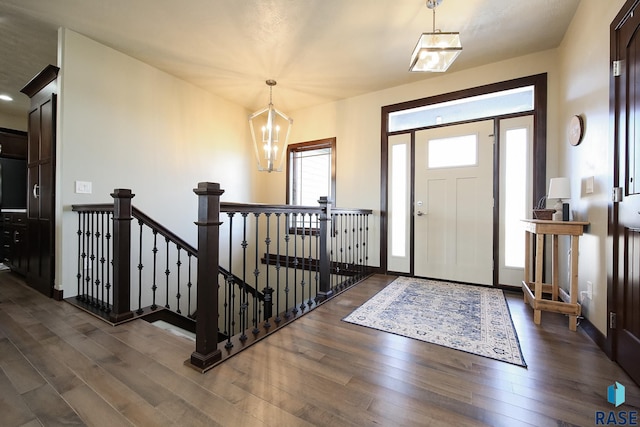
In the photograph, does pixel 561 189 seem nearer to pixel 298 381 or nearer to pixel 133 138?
pixel 298 381

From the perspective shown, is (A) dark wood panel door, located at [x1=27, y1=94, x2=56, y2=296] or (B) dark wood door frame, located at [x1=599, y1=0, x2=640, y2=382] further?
(A) dark wood panel door, located at [x1=27, y1=94, x2=56, y2=296]

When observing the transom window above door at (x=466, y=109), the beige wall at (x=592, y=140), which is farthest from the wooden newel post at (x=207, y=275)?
the transom window above door at (x=466, y=109)

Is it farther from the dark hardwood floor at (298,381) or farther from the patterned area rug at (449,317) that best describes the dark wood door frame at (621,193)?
the patterned area rug at (449,317)

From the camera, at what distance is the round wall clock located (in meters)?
2.30

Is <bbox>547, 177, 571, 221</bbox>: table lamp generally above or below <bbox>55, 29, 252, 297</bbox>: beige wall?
below

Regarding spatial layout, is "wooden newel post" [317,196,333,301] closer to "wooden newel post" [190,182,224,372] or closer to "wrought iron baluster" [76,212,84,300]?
"wooden newel post" [190,182,224,372]

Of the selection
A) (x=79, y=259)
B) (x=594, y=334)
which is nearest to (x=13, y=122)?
(x=79, y=259)

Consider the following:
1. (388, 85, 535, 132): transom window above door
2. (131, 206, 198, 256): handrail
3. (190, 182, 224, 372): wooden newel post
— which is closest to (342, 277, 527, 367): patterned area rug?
(190, 182, 224, 372): wooden newel post

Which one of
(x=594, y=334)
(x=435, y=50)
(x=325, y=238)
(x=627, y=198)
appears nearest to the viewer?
(x=627, y=198)

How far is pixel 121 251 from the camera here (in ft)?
7.27

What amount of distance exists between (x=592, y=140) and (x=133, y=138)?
4.52 meters

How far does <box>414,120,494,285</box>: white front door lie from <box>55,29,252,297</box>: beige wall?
3.08m

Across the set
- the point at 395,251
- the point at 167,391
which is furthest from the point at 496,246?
the point at 167,391

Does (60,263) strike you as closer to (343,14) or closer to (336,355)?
(336,355)
